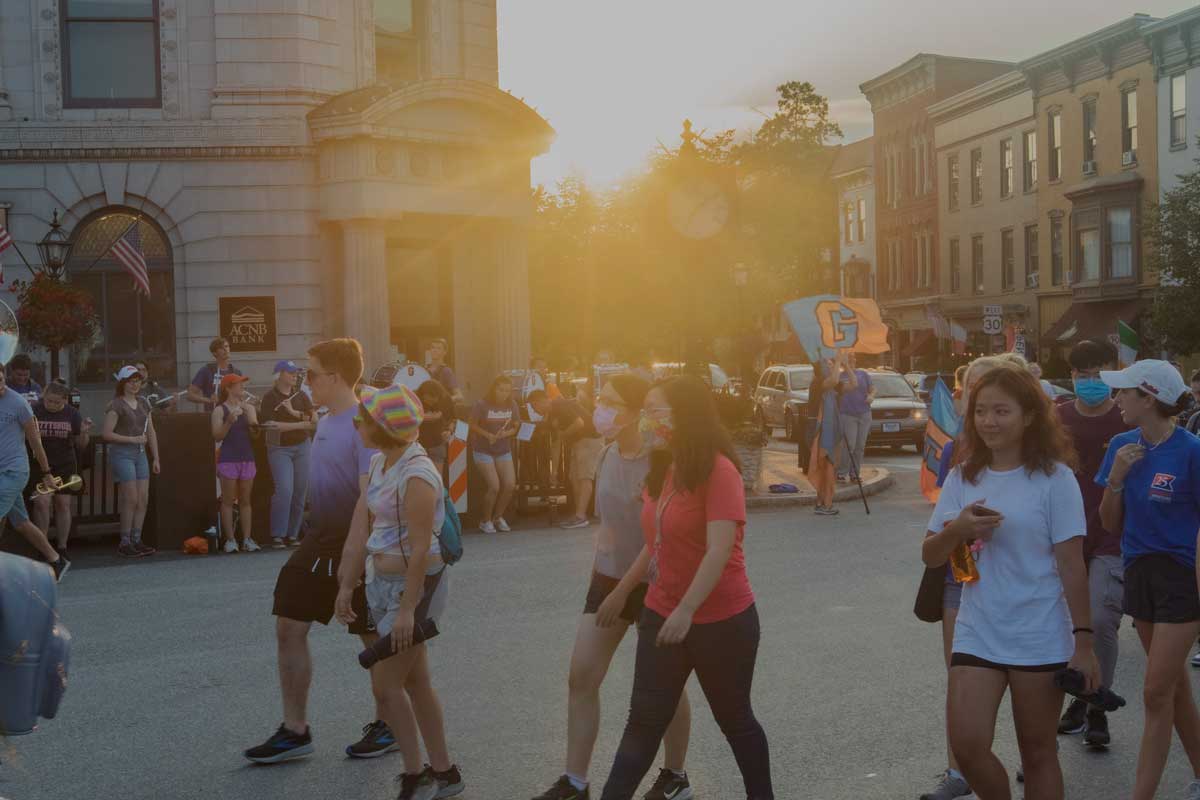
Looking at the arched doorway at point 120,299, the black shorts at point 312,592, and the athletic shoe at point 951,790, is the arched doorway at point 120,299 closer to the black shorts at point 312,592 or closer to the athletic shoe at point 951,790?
the black shorts at point 312,592

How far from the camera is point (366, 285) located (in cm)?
2345

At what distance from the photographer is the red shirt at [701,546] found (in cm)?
493

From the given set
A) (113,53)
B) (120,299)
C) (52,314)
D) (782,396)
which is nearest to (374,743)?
(52,314)

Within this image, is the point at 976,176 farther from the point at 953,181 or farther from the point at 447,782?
the point at 447,782

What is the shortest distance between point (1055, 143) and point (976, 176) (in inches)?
239

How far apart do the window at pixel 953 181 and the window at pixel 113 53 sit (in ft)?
125

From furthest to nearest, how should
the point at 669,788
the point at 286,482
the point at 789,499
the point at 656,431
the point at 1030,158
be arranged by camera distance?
1. the point at 1030,158
2. the point at 789,499
3. the point at 286,482
4. the point at 669,788
5. the point at 656,431

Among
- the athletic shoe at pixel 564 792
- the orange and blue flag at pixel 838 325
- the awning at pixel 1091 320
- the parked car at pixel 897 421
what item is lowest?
the athletic shoe at pixel 564 792

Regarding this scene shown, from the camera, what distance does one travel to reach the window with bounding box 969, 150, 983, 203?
52.5 metres

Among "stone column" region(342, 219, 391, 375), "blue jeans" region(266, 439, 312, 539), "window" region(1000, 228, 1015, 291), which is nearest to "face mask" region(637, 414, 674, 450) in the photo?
"blue jeans" region(266, 439, 312, 539)

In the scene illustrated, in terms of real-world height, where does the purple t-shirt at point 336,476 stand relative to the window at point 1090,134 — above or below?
below

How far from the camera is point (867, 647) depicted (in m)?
8.69

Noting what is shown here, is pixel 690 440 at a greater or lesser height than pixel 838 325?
lesser

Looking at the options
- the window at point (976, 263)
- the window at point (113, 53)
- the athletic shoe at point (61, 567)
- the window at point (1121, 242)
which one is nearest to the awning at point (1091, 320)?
the window at point (1121, 242)
